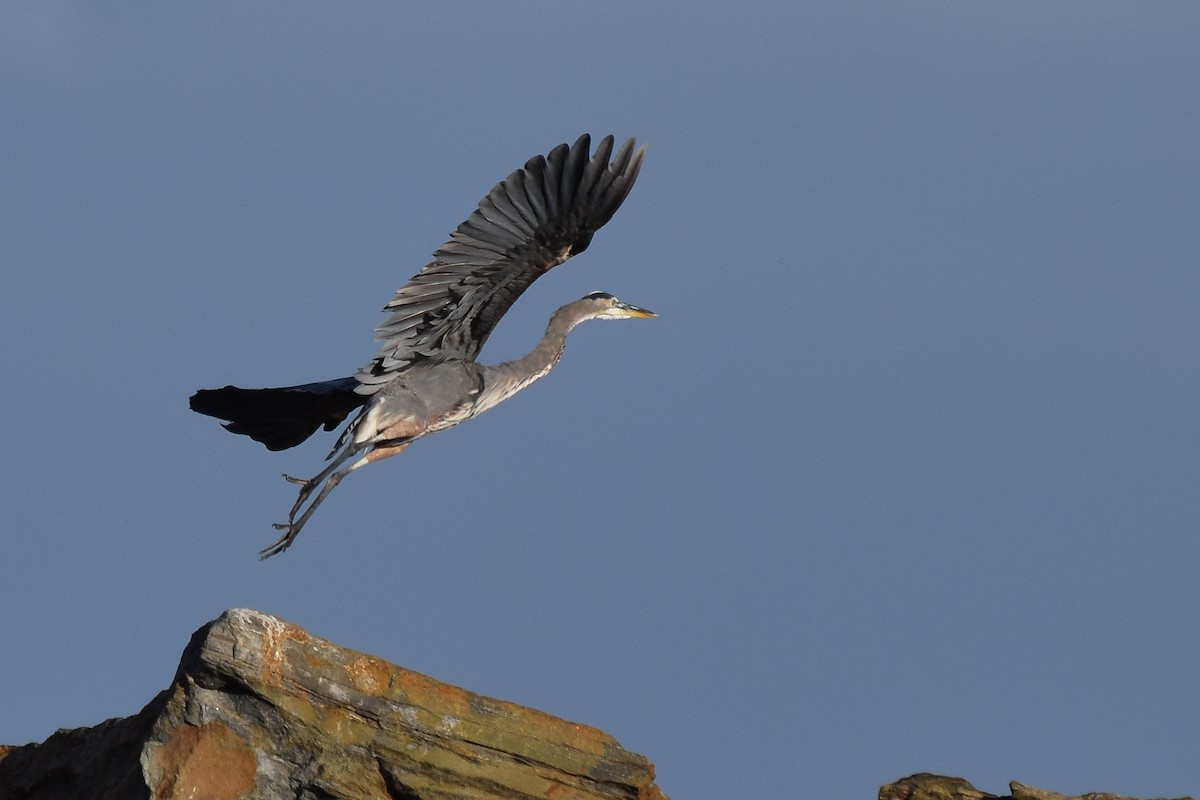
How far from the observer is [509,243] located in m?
9.98

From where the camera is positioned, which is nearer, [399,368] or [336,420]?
[399,368]

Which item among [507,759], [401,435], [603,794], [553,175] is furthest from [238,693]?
[553,175]

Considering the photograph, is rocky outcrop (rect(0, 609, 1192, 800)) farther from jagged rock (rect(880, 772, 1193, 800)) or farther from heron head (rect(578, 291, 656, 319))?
heron head (rect(578, 291, 656, 319))

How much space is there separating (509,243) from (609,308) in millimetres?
2159

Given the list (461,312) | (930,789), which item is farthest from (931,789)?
(461,312)

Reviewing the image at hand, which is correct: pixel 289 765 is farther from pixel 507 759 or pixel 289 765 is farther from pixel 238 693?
pixel 507 759

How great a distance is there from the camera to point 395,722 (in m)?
7.32

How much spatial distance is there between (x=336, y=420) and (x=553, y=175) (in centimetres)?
282

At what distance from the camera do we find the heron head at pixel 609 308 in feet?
38.9

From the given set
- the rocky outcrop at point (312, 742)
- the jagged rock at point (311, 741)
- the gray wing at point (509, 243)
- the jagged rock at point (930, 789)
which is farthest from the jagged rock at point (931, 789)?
the gray wing at point (509, 243)

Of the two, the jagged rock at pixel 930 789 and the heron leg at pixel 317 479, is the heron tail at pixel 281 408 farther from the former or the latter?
the jagged rock at pixel 930 789

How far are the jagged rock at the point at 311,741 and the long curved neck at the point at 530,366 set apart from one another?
11.8 feet

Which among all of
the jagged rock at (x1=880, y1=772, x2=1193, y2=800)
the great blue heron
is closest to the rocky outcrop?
the jagged rock at (x1=880, y1=772, x2=1193, y2=800)

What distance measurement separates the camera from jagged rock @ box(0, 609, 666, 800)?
6.98 metres
